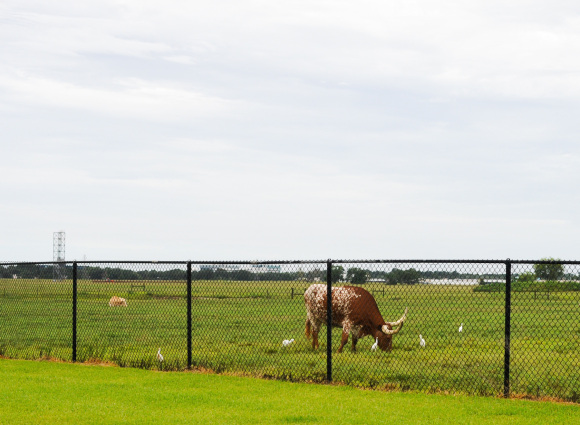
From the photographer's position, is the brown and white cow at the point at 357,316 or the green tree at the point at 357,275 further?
the brown and white cow at the point at 357,316

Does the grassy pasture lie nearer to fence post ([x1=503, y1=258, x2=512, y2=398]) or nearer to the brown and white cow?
fence post ([x1=503, y1=258, x2=512, y2=398])

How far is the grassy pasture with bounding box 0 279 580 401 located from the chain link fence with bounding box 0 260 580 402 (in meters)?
0.04

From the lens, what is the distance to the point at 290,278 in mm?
12227

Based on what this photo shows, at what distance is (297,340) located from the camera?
63.1 feet

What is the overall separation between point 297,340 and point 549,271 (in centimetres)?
1002

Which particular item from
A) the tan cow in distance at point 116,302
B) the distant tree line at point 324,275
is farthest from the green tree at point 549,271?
the tan cow in distance at point 116,302

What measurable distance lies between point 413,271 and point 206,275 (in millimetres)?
3956

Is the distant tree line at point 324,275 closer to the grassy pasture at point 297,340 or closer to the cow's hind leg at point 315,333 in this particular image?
the grassy pasture at point 297,340

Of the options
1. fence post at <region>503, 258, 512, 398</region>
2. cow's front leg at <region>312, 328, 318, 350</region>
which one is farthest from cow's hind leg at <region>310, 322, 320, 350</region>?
fence post at <region>503, 258, 512, 398</region>

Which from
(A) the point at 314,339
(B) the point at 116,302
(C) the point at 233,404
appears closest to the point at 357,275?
(C) the point at 233,404

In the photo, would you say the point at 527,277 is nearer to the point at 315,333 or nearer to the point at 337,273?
the point at 337,273

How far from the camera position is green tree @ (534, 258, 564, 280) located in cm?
999

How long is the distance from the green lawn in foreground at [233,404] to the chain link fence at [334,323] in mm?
699

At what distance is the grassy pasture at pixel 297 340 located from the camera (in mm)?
11398
